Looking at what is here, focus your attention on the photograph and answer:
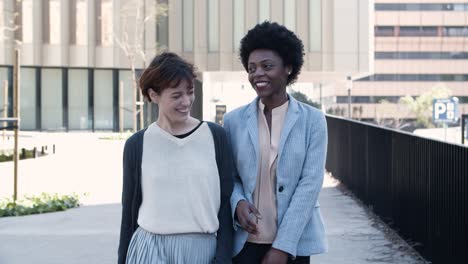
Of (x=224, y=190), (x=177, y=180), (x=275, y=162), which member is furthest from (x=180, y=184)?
(x=275, y=162)

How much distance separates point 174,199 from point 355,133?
12.1 m

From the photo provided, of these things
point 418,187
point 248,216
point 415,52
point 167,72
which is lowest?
point 418,187

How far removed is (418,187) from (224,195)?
5.97 metres

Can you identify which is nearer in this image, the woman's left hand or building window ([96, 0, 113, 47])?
the woman's left hand

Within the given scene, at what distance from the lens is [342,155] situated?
18.0m

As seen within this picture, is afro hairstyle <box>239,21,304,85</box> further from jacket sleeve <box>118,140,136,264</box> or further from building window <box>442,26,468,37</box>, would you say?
building window <box>442,26,468,37</box>

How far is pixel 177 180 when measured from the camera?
3574 millimetres

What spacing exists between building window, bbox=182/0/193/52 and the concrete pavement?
39707 millimetres

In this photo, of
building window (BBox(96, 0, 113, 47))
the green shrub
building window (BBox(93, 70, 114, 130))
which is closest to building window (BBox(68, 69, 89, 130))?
building window (BBox(93, 70, 114, 130))

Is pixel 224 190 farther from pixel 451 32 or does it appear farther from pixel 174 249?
pixel 451 32

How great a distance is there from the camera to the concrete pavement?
9109 mm

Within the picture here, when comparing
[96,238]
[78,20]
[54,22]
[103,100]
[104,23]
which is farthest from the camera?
Answer: [103,100]

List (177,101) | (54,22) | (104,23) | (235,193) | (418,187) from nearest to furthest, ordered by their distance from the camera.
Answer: (177,101)
(235,193)
(418,187)
(54,22)
(104,23)

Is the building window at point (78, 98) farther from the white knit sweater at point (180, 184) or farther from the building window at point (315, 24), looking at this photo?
the white knit sweater at point (180, 184)
